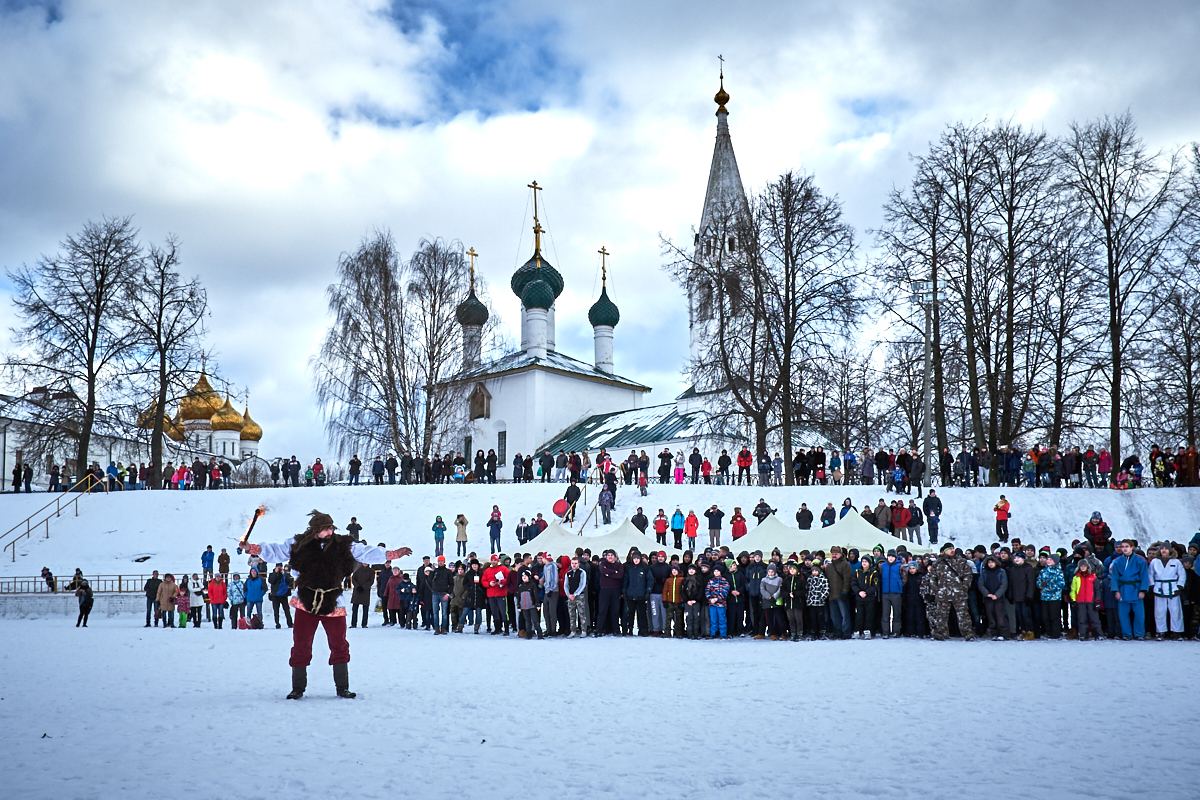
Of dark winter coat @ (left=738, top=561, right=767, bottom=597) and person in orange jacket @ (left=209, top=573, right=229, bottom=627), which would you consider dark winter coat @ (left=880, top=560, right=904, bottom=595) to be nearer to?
dark winter coat @ (left=738, top=561, right=767, bottom=597)

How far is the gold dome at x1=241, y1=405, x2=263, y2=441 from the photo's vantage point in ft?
271

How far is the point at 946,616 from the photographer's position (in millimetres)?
13781

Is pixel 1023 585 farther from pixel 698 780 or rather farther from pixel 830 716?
pixel 698 780

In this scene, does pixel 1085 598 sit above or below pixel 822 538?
below

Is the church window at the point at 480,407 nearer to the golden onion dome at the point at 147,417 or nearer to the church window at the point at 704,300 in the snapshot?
the golden onion dome at the point at 147,417

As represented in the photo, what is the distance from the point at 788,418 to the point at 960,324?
19.2 ft

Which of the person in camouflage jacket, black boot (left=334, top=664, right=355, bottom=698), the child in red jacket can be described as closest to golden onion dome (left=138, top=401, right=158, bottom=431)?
the person in camouflage jacket

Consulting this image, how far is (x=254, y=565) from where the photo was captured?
62.3 feet

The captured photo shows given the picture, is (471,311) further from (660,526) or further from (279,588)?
(279,588)

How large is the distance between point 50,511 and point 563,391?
2533 cm

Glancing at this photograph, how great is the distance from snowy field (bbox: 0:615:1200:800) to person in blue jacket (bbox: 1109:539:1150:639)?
1.88 metres

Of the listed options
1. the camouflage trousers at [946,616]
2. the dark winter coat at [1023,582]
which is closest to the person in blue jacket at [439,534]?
the camouflage trousers at [946,616]

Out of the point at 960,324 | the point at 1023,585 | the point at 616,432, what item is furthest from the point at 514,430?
the point at 1023,585

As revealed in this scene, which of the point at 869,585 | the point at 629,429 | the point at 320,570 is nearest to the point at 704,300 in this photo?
the point at 629,429
